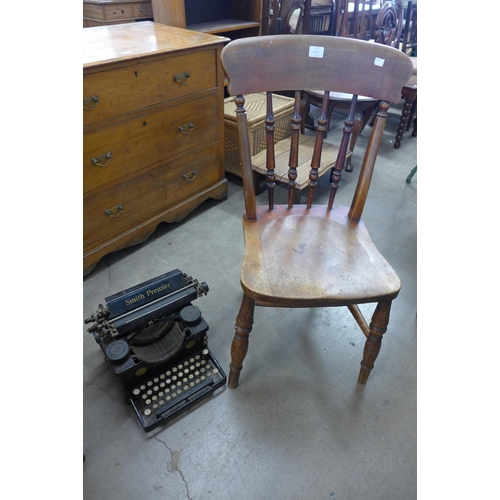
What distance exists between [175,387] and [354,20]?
8.88ft

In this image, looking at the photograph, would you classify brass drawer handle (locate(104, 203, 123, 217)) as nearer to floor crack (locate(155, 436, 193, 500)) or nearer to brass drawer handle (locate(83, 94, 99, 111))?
brass drawer handle (locate(83, 94, 99, 111))

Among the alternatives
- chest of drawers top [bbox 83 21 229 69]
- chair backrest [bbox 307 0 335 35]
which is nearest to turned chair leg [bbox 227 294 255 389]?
chest of drawers top [bbox 83 21 229 69]

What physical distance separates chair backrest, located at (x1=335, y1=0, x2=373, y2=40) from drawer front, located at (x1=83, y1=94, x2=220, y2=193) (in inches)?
54.5

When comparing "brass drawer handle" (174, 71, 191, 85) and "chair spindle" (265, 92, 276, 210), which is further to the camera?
"brass drawer handle" (174, 71, 191, 85)

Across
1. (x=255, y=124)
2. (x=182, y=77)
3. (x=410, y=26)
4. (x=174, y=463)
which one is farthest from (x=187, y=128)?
(x=410, y=26)

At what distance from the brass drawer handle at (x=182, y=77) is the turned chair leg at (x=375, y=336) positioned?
1.30 meters

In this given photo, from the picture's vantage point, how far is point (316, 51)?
1.08 metres

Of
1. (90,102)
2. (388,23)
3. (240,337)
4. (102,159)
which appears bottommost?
(240,337)

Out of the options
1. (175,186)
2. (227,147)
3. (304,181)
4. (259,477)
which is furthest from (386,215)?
(259,477)

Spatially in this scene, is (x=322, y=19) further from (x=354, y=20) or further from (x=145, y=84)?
(x=145, y=84)

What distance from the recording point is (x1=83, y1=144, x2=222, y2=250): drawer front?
5.21 ft

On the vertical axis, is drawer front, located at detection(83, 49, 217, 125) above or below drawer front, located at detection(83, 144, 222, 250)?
above

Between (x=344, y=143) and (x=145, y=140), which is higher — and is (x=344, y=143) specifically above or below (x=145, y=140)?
above

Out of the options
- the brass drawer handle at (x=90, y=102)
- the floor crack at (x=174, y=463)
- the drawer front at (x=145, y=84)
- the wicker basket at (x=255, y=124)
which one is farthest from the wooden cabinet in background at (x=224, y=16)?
the floor crack at (x=174, y=463)
